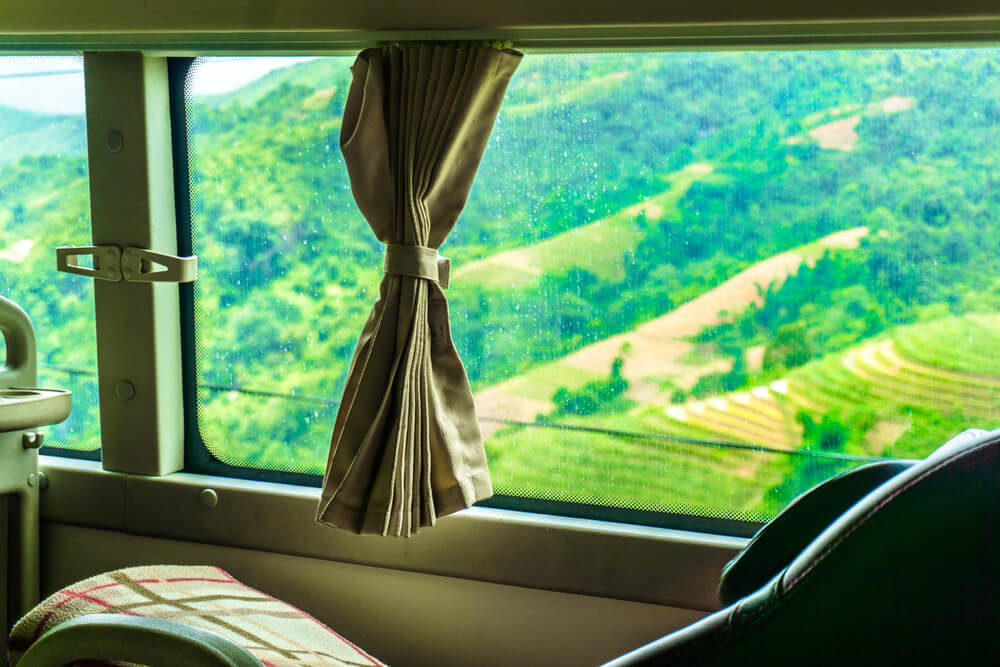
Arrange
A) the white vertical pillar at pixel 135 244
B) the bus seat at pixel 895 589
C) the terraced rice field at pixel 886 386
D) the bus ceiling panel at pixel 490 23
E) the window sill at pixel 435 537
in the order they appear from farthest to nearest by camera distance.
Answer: the white vertical pillar at pixel 135 244
the window sill at pixel 435 537
the terraced rice field at pixel 886 386
the bus ceiling panel at pixel 490 23
the bus seat at pixel 895 589

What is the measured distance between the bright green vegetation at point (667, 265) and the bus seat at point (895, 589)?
0.93 metres

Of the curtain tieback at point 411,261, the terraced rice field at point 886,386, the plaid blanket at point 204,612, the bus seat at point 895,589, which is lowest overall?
the plaid blanket at point 204,612

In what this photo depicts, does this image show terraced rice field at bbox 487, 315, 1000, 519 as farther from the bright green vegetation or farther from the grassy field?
the grassy field

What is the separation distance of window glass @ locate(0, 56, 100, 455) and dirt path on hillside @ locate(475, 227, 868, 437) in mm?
1226

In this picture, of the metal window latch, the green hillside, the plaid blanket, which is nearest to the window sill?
the plaid blanket

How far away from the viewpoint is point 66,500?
7.58ft

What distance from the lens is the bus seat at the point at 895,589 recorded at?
86cm

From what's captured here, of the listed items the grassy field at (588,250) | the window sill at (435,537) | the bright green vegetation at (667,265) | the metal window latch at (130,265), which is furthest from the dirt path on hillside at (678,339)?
the metal window latch at (130,265)

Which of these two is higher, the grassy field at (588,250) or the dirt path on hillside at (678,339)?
the grassy field at (588,250)

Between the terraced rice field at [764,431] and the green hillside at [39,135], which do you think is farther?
the green hillside at [39,135]

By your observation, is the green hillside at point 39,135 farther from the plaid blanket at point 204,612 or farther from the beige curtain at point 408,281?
the plaid blanket at point 204,612

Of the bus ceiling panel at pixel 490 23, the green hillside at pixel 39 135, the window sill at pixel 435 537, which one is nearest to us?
the bus ceiling panel at pixel 490 23

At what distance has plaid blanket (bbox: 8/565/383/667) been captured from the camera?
5.56ft

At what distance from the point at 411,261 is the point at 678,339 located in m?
0.58
